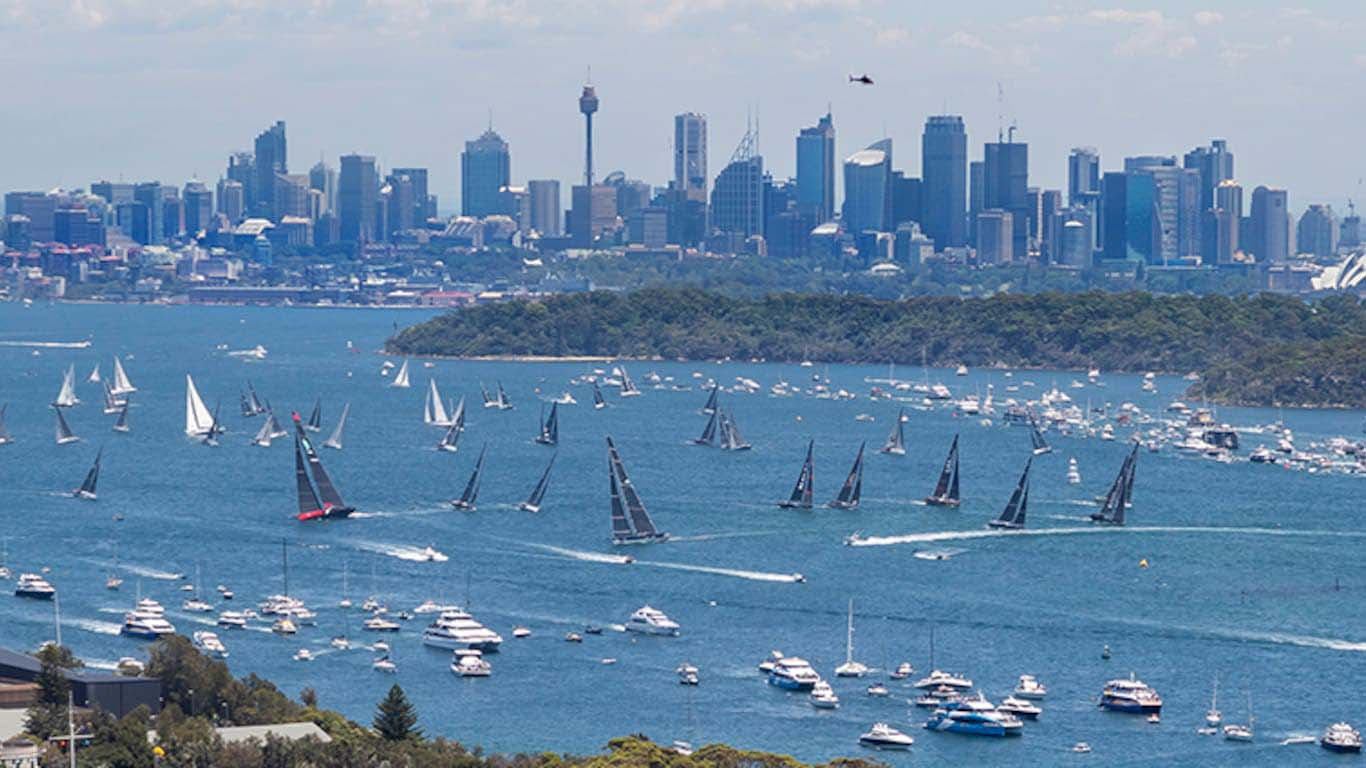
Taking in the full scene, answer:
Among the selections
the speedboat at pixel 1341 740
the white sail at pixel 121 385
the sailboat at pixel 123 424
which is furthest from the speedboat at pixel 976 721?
the white sail at pixel 121 385

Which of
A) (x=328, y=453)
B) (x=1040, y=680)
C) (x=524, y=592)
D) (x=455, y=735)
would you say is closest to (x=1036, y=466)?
(x=328, y=453)

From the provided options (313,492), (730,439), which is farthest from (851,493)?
(730,439)

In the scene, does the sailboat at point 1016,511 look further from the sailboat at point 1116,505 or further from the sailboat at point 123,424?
the sailboat at point 123,424

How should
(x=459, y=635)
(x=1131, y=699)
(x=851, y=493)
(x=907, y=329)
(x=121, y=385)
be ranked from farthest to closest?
1. (x=907, y=329)
2. (x=121, y=385)
3. (x=851, y=493)
4. (x=459, y=635)
5. (x=1131, y=699)

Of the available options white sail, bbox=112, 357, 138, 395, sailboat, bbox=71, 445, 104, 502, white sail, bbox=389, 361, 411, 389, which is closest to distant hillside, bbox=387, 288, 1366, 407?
white sail, bbox=389, 361, 411, 389

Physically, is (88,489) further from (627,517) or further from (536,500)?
(627,517)

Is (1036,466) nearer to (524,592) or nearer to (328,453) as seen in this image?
(328,453)
